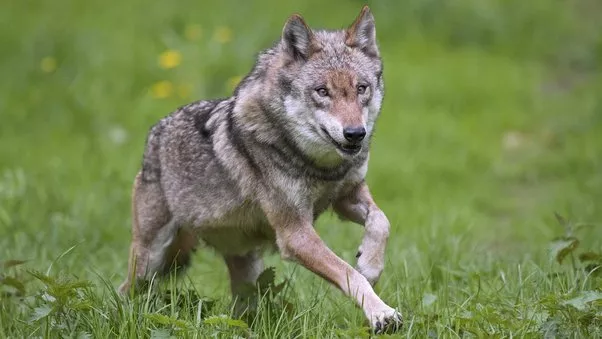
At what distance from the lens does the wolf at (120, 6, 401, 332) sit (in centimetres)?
532

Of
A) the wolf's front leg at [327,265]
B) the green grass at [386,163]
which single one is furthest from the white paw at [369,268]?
the green grass at [386,163]

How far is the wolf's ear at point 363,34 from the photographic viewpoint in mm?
5664

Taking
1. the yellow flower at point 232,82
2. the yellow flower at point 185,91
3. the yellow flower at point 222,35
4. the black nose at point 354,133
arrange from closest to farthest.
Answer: the black nose at point 354,133 → the yellow flower at point 232,82 → the yellow flower at point 185,91 → the yellow flower at point 222,35

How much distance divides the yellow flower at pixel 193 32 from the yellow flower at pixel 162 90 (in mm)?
784

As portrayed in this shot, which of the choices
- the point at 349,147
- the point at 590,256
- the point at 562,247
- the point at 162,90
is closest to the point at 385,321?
the point at 349,147

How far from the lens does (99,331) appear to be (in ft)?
16.2

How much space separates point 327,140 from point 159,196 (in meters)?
1.40

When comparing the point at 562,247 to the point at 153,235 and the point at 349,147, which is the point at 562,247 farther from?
the point at 153,235

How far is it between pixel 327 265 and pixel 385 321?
484 millimetres

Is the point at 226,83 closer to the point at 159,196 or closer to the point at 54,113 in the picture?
the point at 54,113

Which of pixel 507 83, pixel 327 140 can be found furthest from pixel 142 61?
pixel 327 140

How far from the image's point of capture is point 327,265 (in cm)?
528

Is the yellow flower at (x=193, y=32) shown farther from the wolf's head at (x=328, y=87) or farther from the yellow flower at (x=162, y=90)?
the wolf's head at (x=328, y=87)

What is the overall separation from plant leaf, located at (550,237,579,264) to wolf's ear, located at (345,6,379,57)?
1388 millimetres
